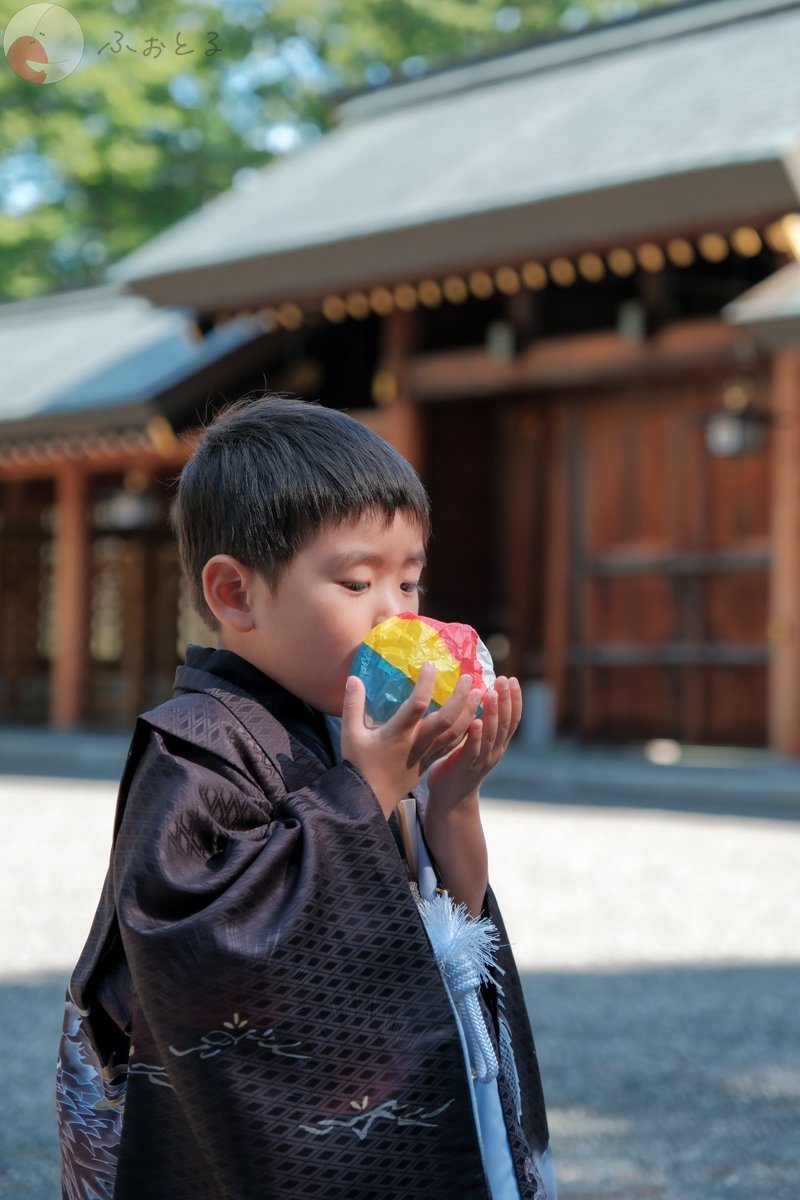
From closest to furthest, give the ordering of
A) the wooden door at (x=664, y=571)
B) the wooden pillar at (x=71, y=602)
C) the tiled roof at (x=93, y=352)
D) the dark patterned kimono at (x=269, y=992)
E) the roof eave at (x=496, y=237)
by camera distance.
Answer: the dark patterned kimono at (x=269, y=992), the roof eave at (x=496, y=237), the wooden door at (x=664, y=571), the tiled roof at (x=93, y=352), the wooden pillar at (x=71, y=602)

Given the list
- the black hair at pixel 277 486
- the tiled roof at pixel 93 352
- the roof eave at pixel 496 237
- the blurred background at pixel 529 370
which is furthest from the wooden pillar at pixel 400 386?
the black hair at pixel 277 486

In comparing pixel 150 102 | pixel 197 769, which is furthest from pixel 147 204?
pixel 197 769

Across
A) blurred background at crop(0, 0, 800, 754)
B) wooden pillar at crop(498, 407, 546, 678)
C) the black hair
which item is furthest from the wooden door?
the black hair

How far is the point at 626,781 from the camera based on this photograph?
9016mm

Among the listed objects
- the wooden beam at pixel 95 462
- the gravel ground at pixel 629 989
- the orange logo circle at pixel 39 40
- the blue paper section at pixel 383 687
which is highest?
the wooden beam at pixel 95 462

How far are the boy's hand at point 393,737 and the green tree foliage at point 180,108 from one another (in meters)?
19.6

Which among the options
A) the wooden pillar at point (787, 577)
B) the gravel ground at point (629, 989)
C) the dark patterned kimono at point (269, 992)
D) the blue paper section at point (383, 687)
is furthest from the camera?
the wooden pillar at point (787, 577)

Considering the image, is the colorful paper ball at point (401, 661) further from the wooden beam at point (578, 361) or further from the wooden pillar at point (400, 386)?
the wooden pillar at point (400, 386)

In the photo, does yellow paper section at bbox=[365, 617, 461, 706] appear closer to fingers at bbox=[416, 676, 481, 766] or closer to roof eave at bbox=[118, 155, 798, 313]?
fingers at bbox=[416, 676, 481, 766]

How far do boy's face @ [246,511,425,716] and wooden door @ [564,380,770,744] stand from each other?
29.5 ft

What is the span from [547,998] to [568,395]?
8230 millimetres

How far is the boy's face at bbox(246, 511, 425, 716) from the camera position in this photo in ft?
5.13

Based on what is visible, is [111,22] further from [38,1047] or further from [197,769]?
[197,769]

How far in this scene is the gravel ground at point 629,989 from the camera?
8.84 ft
